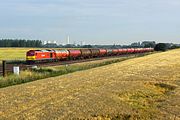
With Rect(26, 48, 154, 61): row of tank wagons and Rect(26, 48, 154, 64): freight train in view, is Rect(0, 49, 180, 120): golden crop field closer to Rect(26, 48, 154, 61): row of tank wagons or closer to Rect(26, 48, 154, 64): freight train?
Rect(26, 48, 154, 64): freight train

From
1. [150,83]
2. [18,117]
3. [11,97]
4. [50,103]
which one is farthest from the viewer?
[150,83]

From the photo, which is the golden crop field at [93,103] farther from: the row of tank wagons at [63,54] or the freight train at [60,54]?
the row of tank wagons at [63,54]

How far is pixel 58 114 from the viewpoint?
1009cm

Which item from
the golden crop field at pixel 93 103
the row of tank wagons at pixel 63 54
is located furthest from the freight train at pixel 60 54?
the golden crop field at pixel 93 103

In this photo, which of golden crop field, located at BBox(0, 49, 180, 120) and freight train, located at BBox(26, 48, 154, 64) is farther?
freight train, located at BBox(26, 48, 154, 64)

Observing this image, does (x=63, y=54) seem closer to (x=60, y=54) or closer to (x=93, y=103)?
(x=60, y=54)

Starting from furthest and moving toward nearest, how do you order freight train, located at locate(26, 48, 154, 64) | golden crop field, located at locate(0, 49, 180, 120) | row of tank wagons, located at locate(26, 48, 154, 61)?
row of tank wagons, located at locate(26, 48, 154, 61), freight train, located at locate(26, 48, 154, 64), golden crop field, located at locate(0, 49, 180, 120)

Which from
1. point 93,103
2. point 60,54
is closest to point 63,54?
point 60,54

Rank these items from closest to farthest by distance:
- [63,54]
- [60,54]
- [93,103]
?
[93,103] → [60,54] → [63,54]

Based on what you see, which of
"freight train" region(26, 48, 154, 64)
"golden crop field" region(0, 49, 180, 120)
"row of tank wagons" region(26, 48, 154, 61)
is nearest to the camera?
"golden crop field" region(0, 49, 180, 120)

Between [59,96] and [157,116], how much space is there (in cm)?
437

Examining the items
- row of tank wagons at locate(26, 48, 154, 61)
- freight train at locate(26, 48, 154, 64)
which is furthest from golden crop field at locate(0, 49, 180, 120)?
row of tank wagons at locate(26, 48, 154, 61)

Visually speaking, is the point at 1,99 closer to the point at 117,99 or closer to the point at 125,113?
the point at 117,99

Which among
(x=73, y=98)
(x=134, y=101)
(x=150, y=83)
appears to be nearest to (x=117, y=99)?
(x=134, y=101)
